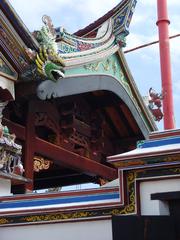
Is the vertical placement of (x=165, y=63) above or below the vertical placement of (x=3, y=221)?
above

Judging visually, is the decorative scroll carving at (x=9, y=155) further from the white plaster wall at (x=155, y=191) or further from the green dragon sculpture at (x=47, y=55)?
the white plaster wall at (x=155, y=191)

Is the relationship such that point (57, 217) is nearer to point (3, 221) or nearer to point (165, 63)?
point (3, 221)

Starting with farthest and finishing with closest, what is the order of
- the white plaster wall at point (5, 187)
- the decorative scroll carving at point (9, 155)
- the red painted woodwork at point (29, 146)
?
the red painted woodwork at point (29, 146) → the decorative scroll carving at point (9, 155) → the white plaster wall at point (5, 187)

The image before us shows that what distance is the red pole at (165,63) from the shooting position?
1457 cm

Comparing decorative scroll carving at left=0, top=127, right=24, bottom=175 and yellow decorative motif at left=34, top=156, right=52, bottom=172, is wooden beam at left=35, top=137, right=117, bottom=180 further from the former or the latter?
decorative scroll carving at left=0, top=127, right=24, bottom=175

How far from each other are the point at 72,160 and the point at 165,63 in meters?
5.56

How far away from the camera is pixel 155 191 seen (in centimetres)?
544

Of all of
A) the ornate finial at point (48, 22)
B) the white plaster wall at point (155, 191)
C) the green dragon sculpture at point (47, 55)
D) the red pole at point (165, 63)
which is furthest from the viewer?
the red pole at point (165, 63)

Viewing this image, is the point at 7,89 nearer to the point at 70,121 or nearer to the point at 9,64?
the point at 9,64

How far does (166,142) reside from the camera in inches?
223

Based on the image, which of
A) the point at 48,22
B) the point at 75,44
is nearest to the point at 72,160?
the point at 75,44

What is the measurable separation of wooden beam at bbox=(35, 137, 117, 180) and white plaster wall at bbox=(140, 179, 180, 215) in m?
4.34

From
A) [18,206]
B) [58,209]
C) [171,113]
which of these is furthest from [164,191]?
[171,113]

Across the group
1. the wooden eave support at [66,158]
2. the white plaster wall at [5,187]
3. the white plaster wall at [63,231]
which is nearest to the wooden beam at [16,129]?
the wooden eave support at [66,158]
